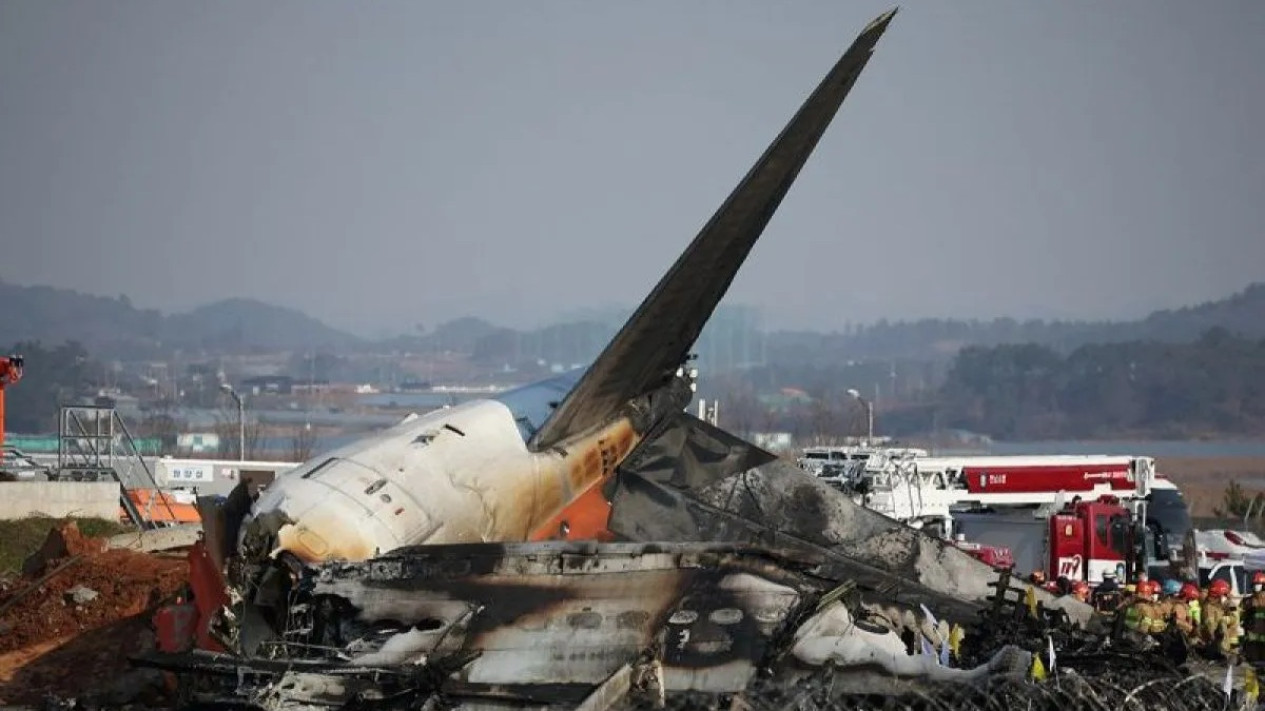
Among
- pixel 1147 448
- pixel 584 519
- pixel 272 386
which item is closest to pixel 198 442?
pixel 272 386

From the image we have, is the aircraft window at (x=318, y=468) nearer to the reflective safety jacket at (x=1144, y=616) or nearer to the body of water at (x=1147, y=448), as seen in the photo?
the reflective safety jacket at (x=1144, y=616)

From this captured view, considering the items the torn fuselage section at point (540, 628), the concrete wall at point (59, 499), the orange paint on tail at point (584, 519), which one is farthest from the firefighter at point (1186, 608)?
the concrete wall at point (59, 499)

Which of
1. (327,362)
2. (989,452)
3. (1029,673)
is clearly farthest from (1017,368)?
(1029,673)

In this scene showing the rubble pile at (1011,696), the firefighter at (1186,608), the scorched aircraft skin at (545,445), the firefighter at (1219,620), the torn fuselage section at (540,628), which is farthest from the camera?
the firefighter at (1186,608)

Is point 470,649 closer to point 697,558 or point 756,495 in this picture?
point 697,558

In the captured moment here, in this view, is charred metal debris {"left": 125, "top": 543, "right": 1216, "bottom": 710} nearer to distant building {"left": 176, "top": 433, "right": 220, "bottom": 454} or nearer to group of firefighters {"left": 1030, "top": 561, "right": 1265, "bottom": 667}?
group of firefighters {"left": 1030, "top": 561, "right": 1265, "bottom": 667}

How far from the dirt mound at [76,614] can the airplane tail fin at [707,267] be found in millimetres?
7205

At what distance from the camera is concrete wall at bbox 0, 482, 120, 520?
116 ft

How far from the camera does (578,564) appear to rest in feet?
49.3

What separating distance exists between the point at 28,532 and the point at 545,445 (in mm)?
17705

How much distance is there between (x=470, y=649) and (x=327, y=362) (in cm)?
18438

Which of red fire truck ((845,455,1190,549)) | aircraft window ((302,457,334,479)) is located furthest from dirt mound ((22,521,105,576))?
red fire truck ((845,455,1190,549))

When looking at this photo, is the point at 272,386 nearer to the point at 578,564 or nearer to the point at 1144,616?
the point at 1144,616

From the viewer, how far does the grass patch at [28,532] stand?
108ft
